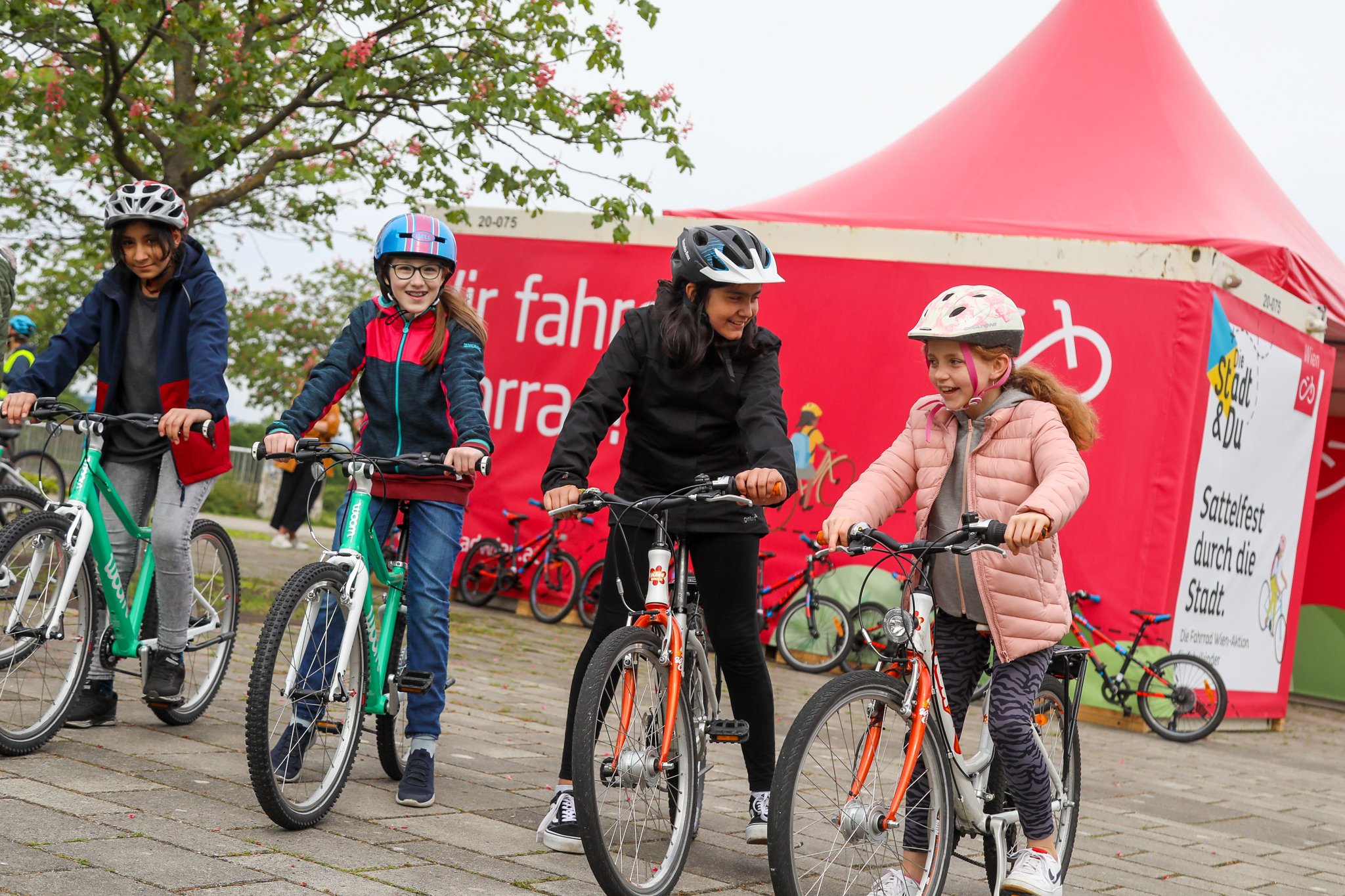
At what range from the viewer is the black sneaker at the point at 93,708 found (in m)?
5.11

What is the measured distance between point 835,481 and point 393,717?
23.4 feet

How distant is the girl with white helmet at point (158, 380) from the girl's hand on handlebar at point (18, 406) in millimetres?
193

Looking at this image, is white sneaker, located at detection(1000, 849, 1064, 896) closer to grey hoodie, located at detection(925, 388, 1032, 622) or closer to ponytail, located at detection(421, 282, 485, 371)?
grey hoodie, located at detection(925, 388, 1032, 622)

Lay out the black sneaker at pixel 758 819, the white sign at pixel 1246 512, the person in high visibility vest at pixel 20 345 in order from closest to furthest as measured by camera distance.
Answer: the black sneaker at pixel 758 819, the white sign at pixel 1246 512, the person in high visibility vest at pixel 20 345

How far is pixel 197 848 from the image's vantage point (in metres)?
3.67

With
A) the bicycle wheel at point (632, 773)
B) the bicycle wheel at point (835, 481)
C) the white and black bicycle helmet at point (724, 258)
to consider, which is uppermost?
the white and black bicycle helmet at point (724, 258)

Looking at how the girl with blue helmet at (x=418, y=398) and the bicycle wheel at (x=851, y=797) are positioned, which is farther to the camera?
the girl with blue helmet at (x=418, y=398)

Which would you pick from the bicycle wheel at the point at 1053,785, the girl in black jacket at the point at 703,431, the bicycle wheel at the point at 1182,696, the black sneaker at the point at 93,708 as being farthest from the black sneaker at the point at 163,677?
the bicycle wheel at the point at 1182,696

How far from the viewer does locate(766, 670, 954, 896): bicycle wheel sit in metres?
3.33

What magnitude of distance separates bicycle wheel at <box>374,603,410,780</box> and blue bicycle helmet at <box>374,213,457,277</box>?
114 centimetres

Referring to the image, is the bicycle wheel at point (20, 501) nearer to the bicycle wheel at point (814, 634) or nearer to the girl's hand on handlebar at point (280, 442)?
the girl's hand on handlebar at point (280, 442)

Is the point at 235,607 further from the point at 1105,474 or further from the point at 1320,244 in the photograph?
the point at 1320,244

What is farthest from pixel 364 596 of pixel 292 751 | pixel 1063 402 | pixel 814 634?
pixel 814 634

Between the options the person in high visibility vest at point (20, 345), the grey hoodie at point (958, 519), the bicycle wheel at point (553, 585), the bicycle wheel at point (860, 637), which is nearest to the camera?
the grey hoodie at point (958, 519)
